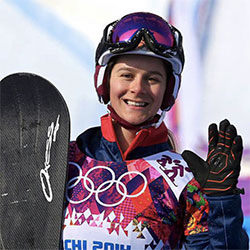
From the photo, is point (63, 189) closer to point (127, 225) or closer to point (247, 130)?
point (127, 225)

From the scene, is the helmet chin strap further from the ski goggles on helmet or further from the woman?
A: the ski goggles on helmet

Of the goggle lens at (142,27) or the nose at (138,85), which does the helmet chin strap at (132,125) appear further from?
the goggle lens at (142,27)

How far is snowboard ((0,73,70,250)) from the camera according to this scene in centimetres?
237

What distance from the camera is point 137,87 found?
2.33m

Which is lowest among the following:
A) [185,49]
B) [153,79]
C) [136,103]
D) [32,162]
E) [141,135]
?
[32,162]

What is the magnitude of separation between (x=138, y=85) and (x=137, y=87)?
0.01 m

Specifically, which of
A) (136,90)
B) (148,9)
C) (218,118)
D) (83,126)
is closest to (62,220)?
(136,90)

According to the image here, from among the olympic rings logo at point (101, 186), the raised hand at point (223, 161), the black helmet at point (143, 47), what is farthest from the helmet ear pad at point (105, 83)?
the raised hand at point (223, 161)

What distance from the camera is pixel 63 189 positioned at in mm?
2369

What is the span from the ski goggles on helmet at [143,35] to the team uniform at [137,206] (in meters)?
0.38

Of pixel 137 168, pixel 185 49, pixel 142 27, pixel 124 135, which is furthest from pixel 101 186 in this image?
pixel 185 49

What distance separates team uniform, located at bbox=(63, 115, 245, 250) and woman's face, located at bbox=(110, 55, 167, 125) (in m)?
0.11

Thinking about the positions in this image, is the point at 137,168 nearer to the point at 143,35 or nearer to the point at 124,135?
the point at 124,135
